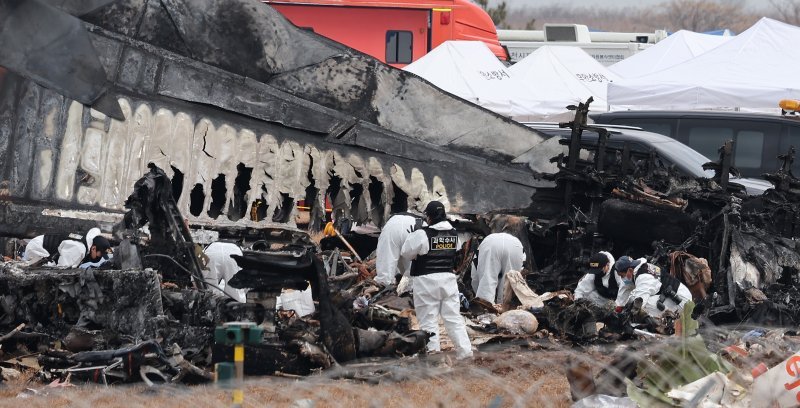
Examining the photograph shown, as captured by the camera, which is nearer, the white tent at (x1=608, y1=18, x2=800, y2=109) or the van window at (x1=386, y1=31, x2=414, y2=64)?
the white tent at (x1=608, y1=18, x2=800, y2=109)

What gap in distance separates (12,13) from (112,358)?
19.4 feet

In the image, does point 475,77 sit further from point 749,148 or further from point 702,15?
point 702,15

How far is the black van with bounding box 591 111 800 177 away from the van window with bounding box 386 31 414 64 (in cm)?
857

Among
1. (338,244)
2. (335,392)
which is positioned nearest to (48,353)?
(335,392)

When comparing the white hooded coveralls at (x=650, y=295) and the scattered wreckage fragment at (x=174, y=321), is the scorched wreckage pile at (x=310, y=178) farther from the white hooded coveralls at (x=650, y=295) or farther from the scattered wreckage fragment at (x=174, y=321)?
the scattered wreckage fragment at (x=174, y=321)

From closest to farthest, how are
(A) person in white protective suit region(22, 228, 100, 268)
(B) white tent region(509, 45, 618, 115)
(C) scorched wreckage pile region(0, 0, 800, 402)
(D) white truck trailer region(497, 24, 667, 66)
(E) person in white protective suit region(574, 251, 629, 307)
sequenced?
(C) scorched wreckage pile region(0, 0, 800, 402) < (A) person in white protective suit region(22, 228, 100, 268) < (E) person in white protective suit region(574, 251, 629, 307) < (B) white tent region(509, 45, 618, 115) < (D) white truck trailer region(497, 24, 667, 66)

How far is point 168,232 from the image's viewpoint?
13.1 metres

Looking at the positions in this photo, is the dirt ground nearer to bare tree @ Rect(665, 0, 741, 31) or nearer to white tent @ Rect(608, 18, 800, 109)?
white tent @ Rect(608, 18, 800, 109)

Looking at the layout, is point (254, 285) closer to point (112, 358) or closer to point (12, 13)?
point (112, 358)

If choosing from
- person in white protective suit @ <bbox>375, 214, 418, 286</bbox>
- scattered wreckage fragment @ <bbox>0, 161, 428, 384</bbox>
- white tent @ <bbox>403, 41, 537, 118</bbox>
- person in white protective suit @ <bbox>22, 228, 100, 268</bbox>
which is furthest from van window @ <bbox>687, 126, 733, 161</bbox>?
scattered wreckage fragment @ <bbox>0, 161, 428, 384</bbox>

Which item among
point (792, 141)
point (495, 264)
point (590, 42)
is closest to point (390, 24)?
point (590, 42)

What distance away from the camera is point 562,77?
28.3 m

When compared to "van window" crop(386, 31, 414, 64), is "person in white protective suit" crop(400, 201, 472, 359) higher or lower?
lower

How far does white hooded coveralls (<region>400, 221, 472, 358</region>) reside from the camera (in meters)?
12.3
